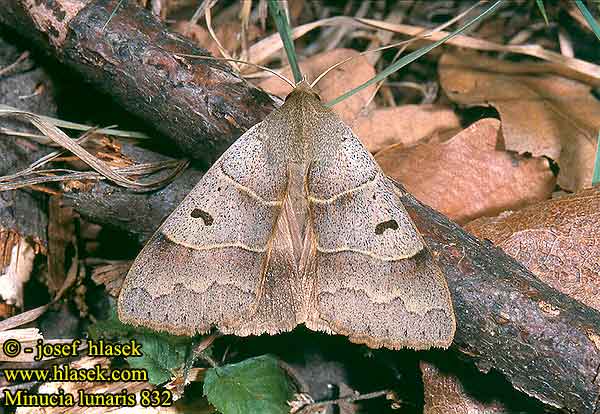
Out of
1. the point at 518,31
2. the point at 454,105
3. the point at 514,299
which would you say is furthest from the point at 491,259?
the point at 518,31

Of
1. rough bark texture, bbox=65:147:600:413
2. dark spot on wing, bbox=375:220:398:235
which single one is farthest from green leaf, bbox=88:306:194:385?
rough bark texture, bbox=65:147:600:413

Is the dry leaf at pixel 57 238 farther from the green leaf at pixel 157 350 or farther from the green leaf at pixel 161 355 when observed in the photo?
the green leaf at pixel 161 355

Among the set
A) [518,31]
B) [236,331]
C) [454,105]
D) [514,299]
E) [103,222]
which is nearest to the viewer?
[514,299]

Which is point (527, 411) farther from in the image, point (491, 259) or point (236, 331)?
point (236, 331)

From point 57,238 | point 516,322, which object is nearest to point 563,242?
point 516,322

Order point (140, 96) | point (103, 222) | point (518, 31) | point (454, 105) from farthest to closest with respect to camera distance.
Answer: point (518, 31), point (454, 105), point (103, 222), point (140, 96)

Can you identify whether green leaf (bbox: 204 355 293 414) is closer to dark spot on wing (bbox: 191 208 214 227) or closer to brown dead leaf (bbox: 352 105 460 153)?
dark spot on wing (bbox: 191 208 214 227)

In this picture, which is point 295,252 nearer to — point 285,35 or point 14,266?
point 285,35
